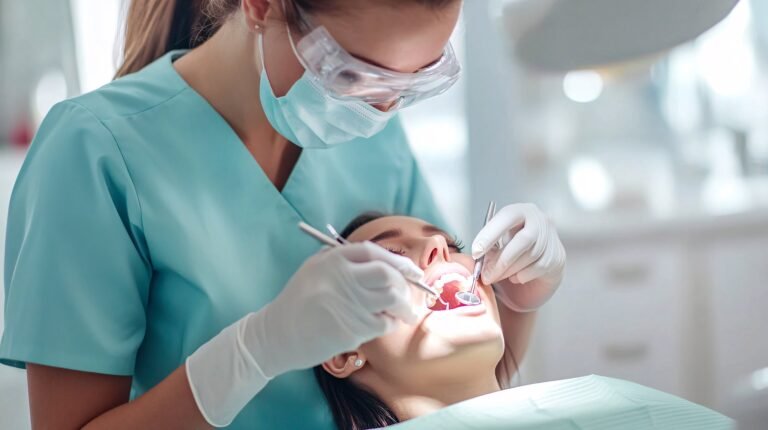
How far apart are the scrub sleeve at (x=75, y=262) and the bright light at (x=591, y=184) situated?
1662mm

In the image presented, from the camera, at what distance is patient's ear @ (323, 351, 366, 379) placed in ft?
4.46

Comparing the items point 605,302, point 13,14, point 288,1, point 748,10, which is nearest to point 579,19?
Result: point 288,1

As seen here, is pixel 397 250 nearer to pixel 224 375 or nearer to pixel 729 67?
pixel 224 375

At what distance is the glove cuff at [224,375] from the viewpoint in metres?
1.07

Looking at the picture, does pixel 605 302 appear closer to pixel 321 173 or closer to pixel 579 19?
pixel 321 173

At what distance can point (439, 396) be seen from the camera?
1322 millimetres

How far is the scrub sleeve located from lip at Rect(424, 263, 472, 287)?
0.44 meters

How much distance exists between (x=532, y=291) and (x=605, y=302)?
860mm

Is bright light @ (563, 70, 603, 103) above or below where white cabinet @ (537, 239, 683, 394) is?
above

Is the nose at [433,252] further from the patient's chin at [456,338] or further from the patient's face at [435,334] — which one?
the patient's chin at [456,338]

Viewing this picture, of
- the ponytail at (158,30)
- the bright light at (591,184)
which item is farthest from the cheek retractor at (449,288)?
the bright light at (591,184)

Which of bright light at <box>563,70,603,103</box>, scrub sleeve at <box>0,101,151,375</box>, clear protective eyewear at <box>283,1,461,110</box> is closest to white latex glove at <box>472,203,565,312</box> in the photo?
clear protective eyewear at <box>283,1,461,110</box>

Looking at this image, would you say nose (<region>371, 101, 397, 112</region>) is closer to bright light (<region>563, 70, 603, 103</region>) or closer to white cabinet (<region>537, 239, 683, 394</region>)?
white cabinet (<region>537, 239, 683, 394</region>)

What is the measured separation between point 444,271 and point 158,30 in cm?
61
